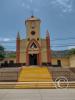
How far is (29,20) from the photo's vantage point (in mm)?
48000

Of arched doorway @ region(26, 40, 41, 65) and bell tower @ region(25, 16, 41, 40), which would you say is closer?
arched doorway @ region(26, 40, 41, 65)

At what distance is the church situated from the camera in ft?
149

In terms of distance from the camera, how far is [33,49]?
45.7 meters

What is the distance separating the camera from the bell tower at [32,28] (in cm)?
4691

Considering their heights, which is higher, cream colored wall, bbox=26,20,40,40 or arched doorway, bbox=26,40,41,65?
cream colored wall, bbox=26,20,40,40

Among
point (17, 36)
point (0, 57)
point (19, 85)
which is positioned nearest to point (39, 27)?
point (17, 36)

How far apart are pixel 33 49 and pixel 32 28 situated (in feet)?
16.8

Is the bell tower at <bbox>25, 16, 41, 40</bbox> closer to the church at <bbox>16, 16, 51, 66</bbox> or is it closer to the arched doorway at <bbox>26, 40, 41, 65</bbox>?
the church at <bbox>16, 16, 51, 66</bbox>

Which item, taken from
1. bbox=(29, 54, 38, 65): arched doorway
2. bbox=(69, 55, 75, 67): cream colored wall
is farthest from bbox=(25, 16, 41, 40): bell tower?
bbox=(69, 55, 75, 67): cream colored wall
